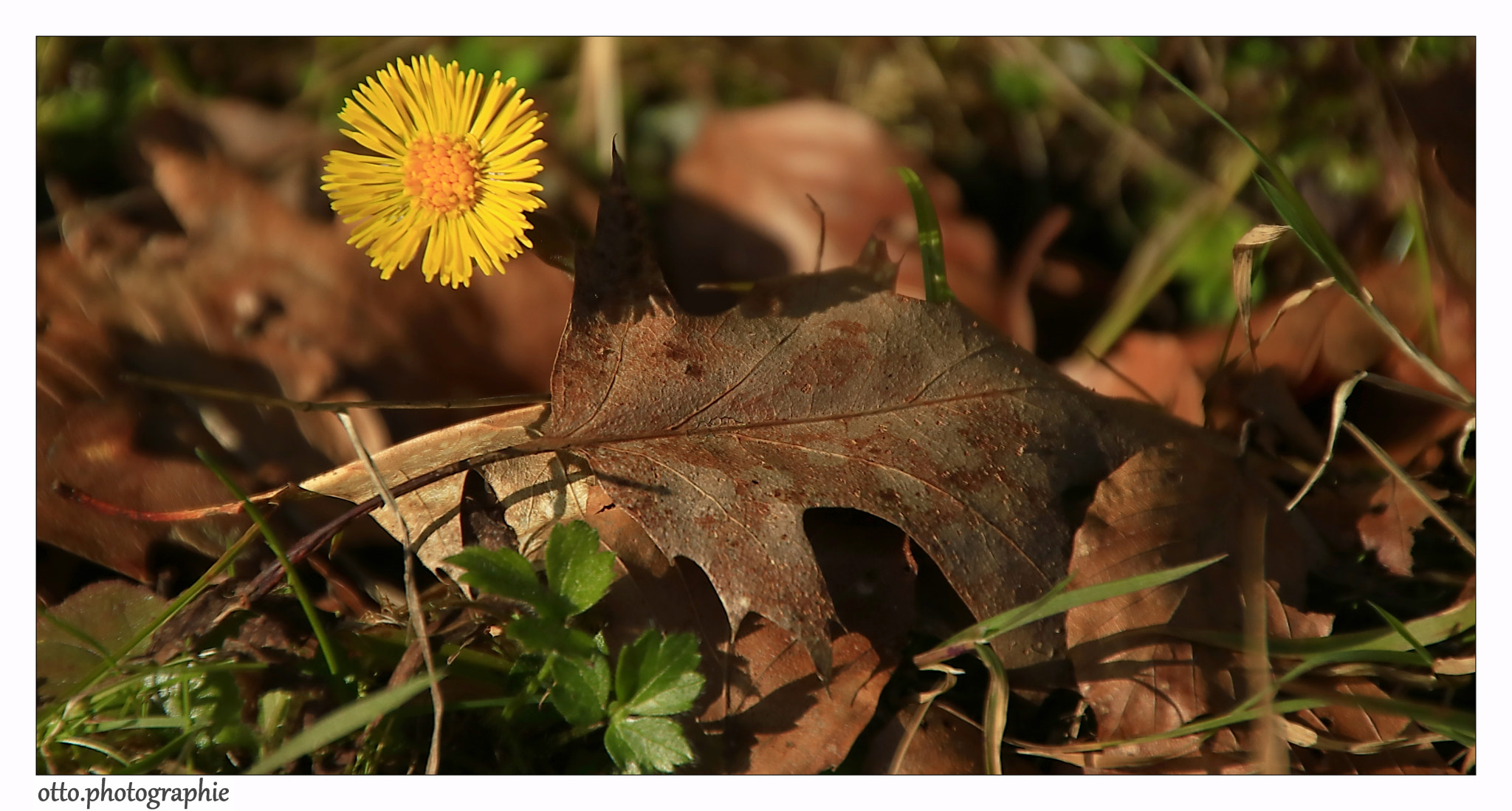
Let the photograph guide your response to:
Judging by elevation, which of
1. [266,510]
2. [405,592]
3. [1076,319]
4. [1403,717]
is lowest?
[1403,717]

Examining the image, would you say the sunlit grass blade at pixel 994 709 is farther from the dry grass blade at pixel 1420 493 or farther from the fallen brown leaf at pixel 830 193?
the fallen brown leaf at pixel 830 193

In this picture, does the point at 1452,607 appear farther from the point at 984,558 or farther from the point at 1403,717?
the point at 984,558

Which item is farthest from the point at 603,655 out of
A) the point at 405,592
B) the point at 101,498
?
the point at 101,498

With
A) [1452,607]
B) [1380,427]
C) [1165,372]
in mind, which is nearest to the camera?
[1452,607]

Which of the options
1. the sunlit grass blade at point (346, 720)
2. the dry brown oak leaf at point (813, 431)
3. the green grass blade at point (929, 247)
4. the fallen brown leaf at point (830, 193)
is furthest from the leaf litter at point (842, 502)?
the fallen brown leaf at point (830, 193)

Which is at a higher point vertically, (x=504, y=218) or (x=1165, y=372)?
(x=504, y=218)

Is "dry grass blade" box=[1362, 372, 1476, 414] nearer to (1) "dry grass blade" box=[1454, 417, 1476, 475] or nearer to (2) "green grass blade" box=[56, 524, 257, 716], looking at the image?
(1) "dry grass blade" box=[1454, 417, 1476, 475]
